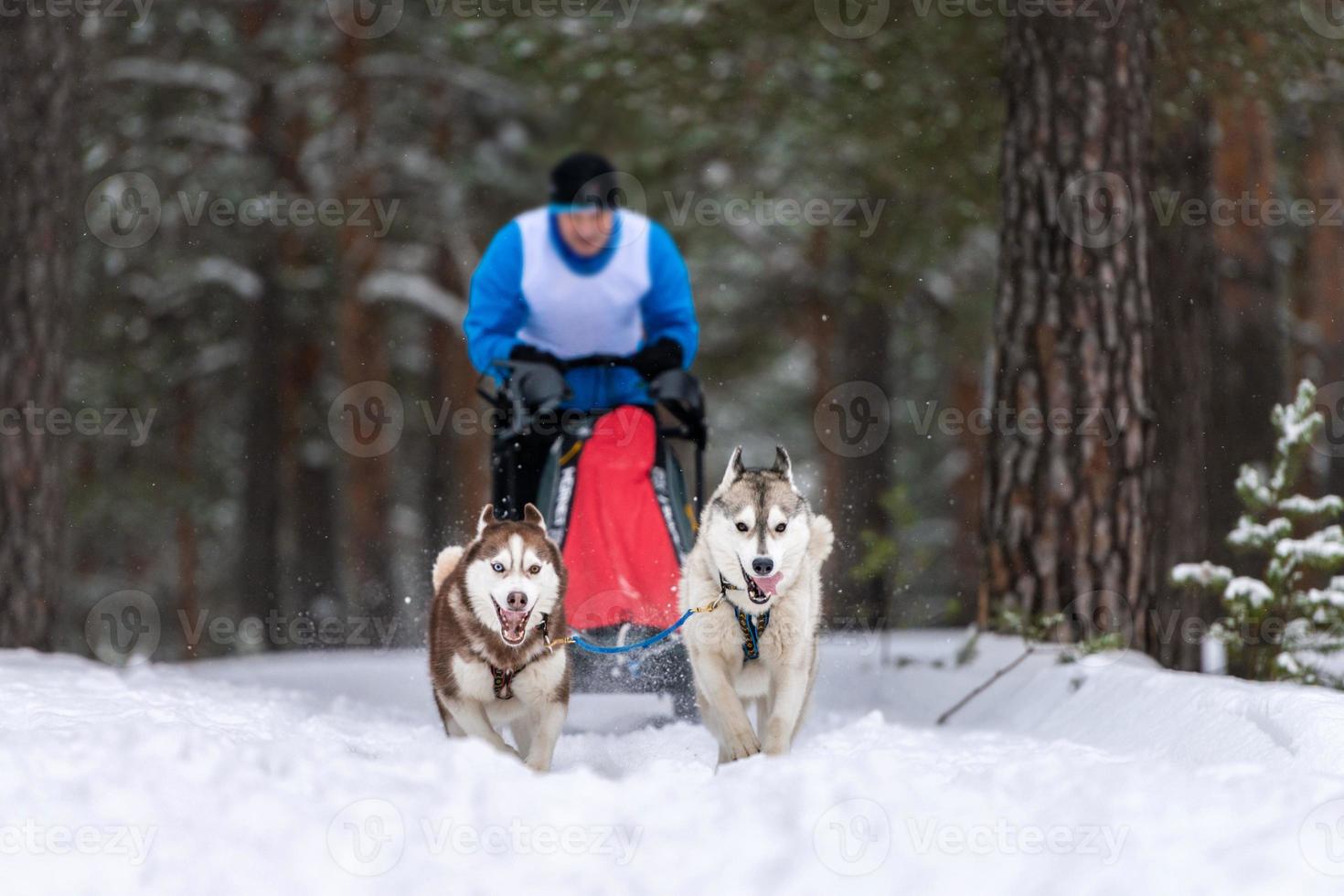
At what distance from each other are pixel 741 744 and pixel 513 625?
879 millimetres

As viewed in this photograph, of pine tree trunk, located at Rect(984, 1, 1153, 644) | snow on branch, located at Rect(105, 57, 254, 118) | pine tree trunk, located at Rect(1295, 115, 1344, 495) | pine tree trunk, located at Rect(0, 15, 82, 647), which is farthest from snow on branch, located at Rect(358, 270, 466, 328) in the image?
pine tree trunk, located at Rect(984, 1, 1153, 644)

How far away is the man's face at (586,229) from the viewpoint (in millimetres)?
6457

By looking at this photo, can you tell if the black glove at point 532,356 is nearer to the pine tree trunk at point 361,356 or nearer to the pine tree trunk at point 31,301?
the pine tree trunk at point 31,301

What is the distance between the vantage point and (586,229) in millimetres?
6496

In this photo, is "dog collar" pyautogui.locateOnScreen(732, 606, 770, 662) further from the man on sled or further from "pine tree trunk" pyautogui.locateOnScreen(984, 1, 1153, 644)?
"pine tree trunk" pyautogui.locateOnScreen(984, 1, 1153, 644)

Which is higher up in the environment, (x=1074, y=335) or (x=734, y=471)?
(x=1074, y=335)

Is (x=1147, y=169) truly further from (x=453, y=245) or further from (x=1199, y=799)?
(x=453, y=245)

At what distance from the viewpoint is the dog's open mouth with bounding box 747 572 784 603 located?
4.78 m

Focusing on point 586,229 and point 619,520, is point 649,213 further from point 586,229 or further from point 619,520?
point 619,520

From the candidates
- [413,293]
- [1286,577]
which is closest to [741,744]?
[1286,577]

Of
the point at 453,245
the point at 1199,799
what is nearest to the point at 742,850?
the point at 1199,799

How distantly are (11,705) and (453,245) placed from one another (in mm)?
11997

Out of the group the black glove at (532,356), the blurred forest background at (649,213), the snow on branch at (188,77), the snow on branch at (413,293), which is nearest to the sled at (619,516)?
the black glove at (532,356)

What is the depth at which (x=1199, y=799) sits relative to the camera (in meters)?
3.44
